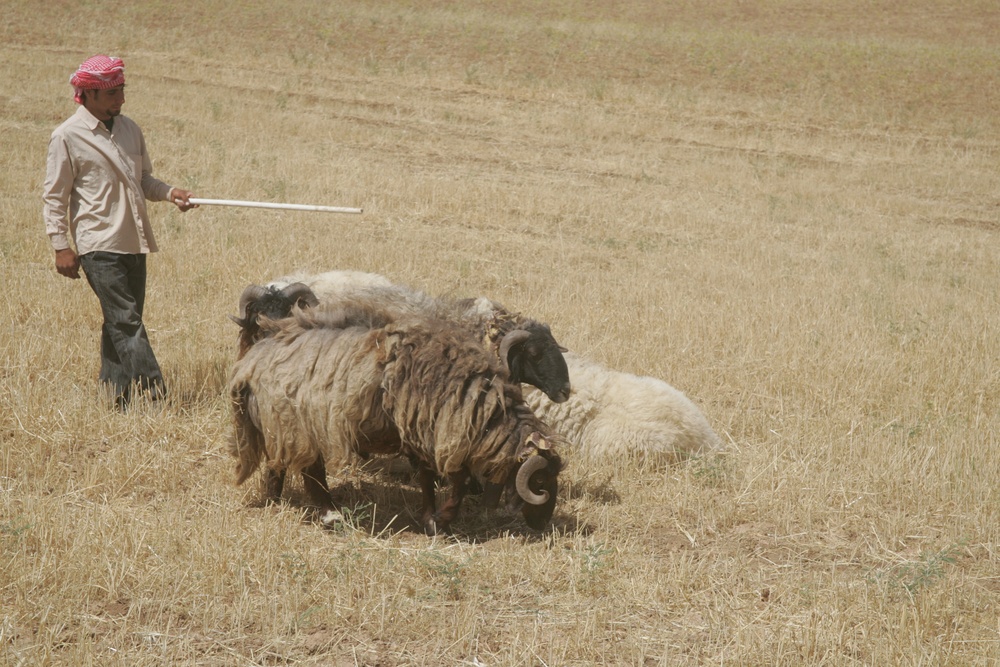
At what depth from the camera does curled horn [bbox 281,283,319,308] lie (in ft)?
22.4

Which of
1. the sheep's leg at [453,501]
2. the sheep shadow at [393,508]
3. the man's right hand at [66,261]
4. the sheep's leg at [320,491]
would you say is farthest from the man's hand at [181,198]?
the sheep's leg at [453,501]

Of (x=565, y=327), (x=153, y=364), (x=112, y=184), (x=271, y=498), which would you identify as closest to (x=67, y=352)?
(x=153, y=364)

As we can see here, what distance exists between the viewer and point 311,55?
30.7 m

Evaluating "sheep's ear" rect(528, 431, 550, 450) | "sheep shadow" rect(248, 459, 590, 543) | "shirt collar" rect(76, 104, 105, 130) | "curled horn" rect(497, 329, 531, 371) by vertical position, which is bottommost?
"sheep shadow" rect(248, 459, 590, 543)

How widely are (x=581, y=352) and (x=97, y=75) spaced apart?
476 cm

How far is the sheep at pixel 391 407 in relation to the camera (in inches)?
224

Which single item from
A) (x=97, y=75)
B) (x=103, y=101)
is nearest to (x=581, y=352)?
(x=103, y=101)

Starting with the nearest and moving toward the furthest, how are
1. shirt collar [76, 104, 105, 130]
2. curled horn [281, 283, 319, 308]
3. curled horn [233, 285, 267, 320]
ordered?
curled horn [233, 285, 267, 320] < curled horn [281, 283, 319, 308] < shirt collar [76, 104, 105, 130]

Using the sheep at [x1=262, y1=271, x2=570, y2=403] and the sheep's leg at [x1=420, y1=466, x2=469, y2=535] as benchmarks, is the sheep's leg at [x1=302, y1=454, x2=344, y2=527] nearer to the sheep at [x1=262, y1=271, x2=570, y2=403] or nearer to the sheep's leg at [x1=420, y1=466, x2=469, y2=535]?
the sheep's leg at [x1=420, y1=466, x2=469, y2=535]

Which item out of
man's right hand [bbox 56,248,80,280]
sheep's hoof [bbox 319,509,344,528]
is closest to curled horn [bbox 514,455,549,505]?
sheep's hoof [bbox 319,509,344,528]

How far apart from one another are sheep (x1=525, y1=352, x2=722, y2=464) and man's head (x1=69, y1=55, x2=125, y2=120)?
3717mm

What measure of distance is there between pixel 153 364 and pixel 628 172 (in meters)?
13.4

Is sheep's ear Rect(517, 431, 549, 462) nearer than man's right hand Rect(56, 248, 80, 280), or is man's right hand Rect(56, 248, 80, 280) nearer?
sheep's ear Rect(517, 431, 549, 462)

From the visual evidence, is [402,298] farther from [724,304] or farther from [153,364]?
[724,304]
